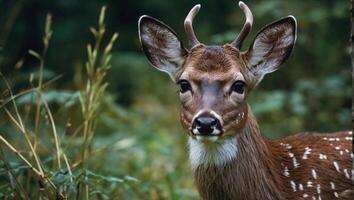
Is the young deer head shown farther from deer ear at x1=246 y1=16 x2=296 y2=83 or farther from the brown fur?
the brown fur

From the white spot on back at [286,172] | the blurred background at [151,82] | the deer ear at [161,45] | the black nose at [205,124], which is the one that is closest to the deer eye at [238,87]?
the black nose at [205,124]

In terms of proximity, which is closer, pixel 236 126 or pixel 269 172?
pixel 236 126

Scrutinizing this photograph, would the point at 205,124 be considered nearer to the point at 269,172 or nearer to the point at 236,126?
the point at 236,126

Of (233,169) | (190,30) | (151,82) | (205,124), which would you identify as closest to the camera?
(205,124)

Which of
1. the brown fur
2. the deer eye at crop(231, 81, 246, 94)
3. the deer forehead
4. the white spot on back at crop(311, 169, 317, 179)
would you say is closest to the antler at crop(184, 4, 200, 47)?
the deer forehead

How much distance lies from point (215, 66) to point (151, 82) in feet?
24.2

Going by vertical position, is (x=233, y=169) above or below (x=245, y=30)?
below

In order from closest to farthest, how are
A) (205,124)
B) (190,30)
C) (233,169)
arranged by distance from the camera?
(205,124) → (233,169) → (190,30)

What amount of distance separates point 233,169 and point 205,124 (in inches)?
22.5

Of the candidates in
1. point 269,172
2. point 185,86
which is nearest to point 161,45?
point 185,86

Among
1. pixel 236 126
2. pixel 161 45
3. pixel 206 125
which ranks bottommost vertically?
pixel 236 126

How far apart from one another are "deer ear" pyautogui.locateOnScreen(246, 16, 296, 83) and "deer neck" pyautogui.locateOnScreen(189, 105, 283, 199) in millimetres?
392

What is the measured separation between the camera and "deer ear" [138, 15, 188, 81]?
6242 mm

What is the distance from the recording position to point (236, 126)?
5855mm
